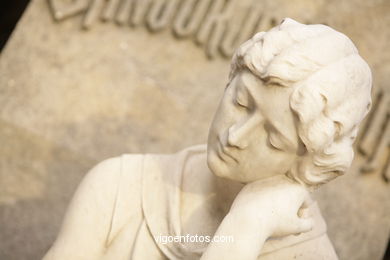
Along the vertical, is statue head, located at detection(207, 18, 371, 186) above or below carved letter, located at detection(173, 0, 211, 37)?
above

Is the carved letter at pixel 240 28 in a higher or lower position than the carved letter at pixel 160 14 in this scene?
higher

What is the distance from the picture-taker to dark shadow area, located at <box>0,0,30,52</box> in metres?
4.53

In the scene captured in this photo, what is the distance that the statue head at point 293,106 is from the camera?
187 cm

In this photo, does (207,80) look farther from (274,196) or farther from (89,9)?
(274,196)

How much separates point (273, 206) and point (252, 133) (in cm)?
21

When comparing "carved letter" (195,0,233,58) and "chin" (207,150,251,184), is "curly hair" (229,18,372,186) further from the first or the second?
"carved letter" (195,0,233,58)

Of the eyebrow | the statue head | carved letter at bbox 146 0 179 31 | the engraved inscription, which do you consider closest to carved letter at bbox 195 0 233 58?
the engraved inscription

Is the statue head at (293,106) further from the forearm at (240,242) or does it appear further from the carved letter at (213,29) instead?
the carved letter at (213,29)

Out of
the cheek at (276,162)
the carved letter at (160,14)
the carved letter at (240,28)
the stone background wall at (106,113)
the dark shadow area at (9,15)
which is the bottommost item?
the dark shadow area at (9,15)

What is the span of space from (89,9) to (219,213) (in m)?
1.68

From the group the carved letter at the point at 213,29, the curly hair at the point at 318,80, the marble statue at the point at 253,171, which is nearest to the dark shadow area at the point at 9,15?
the carved letter at the point at 213,29

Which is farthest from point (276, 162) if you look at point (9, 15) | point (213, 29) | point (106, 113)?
point (9, 15)

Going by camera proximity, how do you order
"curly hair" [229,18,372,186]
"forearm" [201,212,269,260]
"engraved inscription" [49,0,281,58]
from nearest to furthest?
"curly hair" [229,18,372,186] → "forearm" [201,212,269,260] → "engraved inscription" [49,0,281,58]

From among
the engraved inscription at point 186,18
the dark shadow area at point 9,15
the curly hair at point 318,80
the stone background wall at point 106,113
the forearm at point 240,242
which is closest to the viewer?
the curly hair at point 318,80
